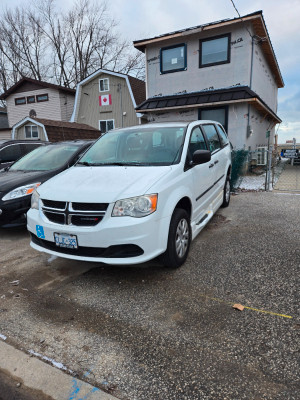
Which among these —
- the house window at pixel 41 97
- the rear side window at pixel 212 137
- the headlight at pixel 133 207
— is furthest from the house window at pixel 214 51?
the house window at pixel 41 97

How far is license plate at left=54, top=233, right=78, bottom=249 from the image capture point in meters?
2.83

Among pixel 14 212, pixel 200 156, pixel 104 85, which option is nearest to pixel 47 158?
pixel 14 212

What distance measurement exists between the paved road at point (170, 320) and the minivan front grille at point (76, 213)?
0.77 meters

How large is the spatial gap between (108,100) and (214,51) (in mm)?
9175

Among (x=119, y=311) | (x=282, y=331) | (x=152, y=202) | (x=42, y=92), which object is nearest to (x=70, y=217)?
(x=152, y=202)

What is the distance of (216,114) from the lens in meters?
12.0

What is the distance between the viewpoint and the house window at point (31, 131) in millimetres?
17570

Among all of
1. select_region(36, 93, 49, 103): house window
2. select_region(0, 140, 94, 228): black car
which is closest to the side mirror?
select_region(0, 140, 94, 228): black car

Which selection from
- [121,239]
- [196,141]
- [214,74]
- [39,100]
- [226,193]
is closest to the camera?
[121,239]

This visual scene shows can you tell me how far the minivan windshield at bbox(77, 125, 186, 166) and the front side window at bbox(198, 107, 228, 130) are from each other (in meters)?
8.45

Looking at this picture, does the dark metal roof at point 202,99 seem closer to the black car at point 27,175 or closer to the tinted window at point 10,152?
the tinted window at point 10,152

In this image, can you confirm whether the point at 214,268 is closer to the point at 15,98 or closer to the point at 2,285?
the point at 2,285

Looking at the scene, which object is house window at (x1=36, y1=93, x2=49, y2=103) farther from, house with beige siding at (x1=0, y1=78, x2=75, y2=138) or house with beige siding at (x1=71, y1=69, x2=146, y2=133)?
house with beige siding at (x1=71, y1=69, x2=146, y2=133)

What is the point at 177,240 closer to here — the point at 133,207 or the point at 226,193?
the point at 133,207
